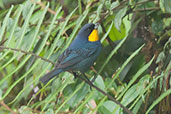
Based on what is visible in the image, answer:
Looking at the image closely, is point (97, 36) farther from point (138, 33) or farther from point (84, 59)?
point (138, 33)

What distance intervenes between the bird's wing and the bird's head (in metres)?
0.15

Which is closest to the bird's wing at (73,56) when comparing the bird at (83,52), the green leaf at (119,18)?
the bird at (83,52)

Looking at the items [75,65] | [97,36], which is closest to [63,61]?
[75,65]

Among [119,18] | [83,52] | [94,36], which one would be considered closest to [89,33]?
[94,36]

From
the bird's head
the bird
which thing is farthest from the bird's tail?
the bird's head

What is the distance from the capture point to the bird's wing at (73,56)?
293cm

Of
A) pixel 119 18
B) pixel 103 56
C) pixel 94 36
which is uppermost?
pixel 119 18

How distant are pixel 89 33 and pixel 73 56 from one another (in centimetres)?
30

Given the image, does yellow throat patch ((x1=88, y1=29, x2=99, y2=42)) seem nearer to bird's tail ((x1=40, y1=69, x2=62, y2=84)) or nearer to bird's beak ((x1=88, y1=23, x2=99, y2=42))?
bird's beak ((x1=88, y1=23, x2=99, y2=42))

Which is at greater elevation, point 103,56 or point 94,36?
point 94,36

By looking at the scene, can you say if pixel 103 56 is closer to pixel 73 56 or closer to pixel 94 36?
pixel 94 36

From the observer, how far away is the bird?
2.98 meters

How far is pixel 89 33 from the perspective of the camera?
10.7 ft

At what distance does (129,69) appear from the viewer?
10.5ft
